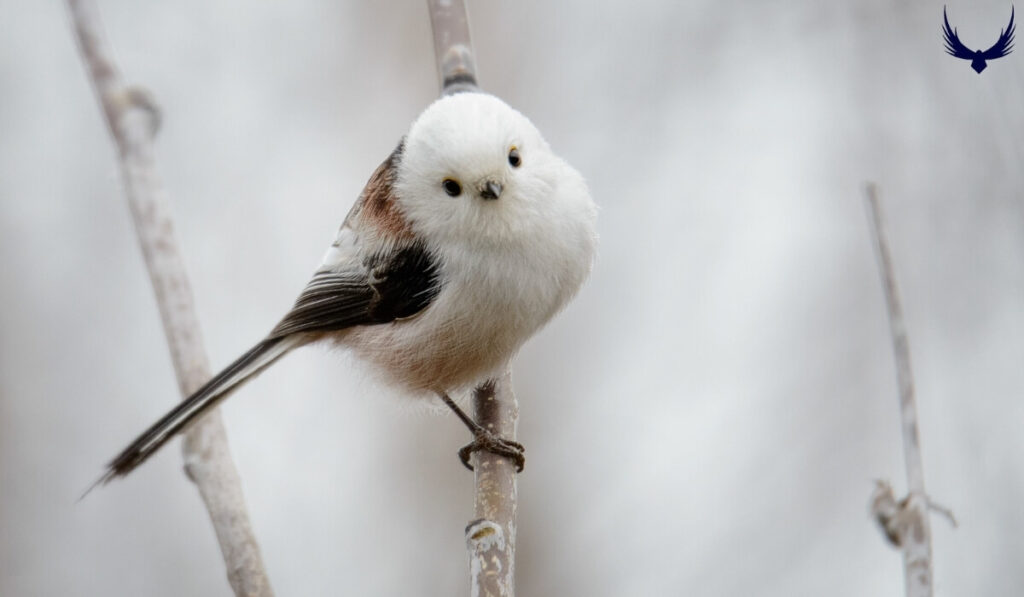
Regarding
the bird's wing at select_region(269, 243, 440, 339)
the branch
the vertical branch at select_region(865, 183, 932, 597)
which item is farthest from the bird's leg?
the vertical branch at select_region(865, 183, 932, 597)

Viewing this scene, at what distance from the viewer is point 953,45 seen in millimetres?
2852

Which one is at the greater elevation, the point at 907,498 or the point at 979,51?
the point at 979,51

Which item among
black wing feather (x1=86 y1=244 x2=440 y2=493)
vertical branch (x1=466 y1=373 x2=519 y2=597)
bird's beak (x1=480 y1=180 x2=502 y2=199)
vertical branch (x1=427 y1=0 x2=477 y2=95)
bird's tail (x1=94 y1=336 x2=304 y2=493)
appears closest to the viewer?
vertical branch (x1=466 y1=373 x2=519 y2=597)

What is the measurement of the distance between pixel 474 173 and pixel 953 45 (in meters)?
1.60

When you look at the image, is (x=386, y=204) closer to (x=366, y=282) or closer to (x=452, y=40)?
(x=366, y=282)

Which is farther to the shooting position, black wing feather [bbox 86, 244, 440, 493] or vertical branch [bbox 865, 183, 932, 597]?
black wing feather [bbox 86, 244, 440, 493]

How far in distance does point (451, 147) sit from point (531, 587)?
240 cm

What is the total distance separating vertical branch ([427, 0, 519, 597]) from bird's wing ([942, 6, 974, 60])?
131cm

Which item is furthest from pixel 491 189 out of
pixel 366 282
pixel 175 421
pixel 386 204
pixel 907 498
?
pixel 907 498

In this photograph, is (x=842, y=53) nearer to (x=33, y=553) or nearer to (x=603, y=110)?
(x=603, y=110)

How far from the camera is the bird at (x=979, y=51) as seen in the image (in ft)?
8.16

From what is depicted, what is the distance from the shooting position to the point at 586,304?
171 inches

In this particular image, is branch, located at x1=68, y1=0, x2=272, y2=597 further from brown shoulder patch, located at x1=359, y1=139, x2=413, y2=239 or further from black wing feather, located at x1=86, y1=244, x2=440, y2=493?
brown shoulder patch, located at x1=359, y1=139, x2=413, y2=239

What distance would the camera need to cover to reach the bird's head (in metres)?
2.03
